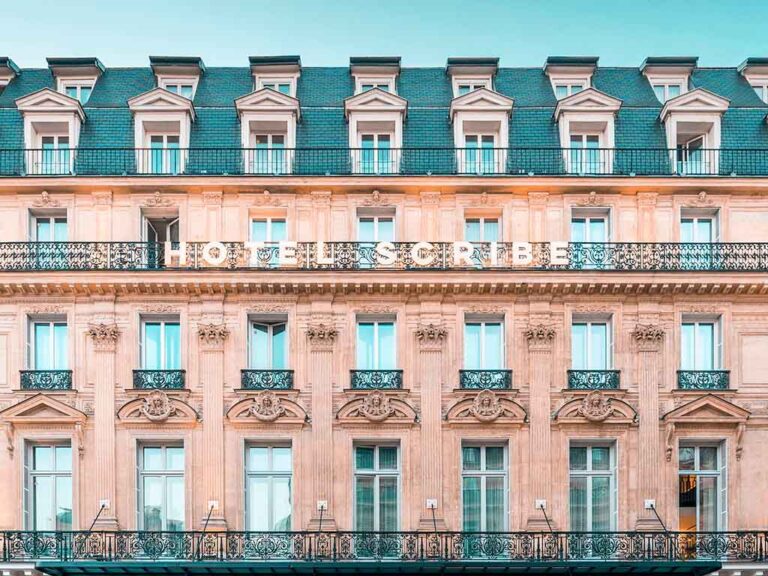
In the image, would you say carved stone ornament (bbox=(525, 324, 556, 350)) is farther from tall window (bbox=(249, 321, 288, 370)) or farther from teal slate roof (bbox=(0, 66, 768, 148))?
tall window (bbox=(249, 321, 288, 370))

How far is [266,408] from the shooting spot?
81.4 feet

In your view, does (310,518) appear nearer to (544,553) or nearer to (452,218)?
(544,553)

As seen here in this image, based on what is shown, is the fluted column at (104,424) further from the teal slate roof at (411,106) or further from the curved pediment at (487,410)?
the curved pediment at (487,410)

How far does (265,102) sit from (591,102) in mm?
8447

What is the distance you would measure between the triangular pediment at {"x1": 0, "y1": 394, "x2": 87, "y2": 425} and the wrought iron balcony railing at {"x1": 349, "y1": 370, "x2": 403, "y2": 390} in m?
6.63

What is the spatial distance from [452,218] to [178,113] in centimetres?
758

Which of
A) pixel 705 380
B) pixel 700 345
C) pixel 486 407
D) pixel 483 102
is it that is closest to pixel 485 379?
pixel 486 407

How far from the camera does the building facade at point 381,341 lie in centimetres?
2458

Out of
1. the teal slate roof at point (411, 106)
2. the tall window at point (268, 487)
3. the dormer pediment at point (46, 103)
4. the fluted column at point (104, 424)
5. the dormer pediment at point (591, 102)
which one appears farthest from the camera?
the teal slate roof at point (411, 106)

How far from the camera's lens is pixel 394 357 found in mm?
25469

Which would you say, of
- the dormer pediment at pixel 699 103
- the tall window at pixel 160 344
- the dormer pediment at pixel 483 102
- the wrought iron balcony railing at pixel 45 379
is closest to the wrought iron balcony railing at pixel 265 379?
the tall window at pixel 160 344

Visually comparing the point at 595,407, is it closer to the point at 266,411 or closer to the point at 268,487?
the point at 266,411

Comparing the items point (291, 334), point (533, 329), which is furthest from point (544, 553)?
point (291, 334)

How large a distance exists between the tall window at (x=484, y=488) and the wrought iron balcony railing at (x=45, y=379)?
9926mm
